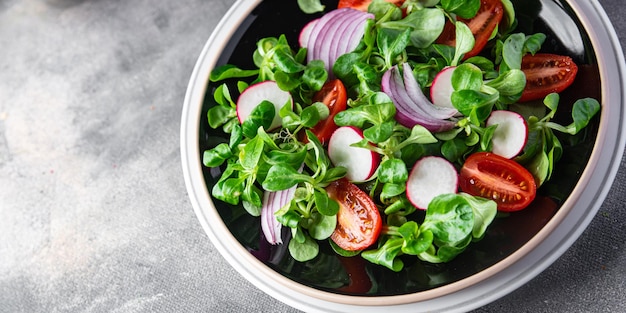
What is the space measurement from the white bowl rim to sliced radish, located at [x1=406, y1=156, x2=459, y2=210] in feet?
0.54

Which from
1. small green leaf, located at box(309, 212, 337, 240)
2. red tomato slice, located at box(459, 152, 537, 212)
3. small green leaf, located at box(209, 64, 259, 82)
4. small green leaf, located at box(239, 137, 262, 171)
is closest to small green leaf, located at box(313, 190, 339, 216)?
small green leaf, located at box(309, 212, 337, 240)

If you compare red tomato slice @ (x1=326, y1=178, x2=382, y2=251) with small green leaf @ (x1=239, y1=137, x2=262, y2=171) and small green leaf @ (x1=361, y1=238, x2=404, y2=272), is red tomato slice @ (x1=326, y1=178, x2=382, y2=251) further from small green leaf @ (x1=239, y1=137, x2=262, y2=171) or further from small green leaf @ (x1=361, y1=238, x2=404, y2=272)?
small green leaf @ (x1=239, y1=137, x2=262, y2=171)

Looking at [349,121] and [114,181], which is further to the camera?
[114,181]

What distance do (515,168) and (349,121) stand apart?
0.33 meters

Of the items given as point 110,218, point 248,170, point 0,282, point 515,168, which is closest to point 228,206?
point 248,170

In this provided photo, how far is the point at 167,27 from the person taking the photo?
72.7 inches

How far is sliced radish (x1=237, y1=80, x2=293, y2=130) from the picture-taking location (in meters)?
1.33

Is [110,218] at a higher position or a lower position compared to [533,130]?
lower

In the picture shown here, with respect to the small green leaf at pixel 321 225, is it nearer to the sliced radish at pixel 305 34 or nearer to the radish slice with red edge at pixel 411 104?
the radish slice with red edge at pixel 411 104

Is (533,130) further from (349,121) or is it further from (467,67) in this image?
(349,121)

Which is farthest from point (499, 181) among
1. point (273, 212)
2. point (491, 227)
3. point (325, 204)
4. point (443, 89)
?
point (273, 212)

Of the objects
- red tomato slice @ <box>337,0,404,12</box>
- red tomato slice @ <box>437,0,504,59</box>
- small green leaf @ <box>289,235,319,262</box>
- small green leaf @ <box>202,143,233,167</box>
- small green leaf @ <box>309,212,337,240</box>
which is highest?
red tomato slice @ <box>437,0,504,59</box>

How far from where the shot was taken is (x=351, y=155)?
4.06 feet

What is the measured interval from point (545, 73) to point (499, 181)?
26 centimetres
